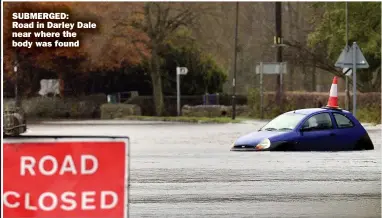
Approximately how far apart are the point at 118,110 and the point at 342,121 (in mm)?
35680

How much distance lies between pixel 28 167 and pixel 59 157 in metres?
0.21

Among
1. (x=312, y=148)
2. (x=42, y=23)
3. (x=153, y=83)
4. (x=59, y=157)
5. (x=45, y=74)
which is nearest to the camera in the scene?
(x=59, y=157)

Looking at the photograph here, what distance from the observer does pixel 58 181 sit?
680 centimetres

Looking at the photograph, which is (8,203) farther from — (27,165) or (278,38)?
(278,38)

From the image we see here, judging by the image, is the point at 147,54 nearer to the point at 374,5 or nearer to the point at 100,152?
the point at 374,5

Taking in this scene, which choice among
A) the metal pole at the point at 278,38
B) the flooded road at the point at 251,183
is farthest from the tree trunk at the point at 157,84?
the flooded road at the point at 251,183

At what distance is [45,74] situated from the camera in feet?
208

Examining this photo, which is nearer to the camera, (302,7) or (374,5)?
(374,5)

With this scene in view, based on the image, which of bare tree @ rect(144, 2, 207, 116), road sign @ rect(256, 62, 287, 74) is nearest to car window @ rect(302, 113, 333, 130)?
road sign @ rect(256, 62, 287, 74)

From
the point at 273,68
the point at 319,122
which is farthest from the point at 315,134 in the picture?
the point at 273,68

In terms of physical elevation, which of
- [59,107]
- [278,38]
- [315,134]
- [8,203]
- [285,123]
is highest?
[278,38]

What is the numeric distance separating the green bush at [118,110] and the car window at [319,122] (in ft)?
114

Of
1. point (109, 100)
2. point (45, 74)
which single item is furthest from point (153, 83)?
point (45, 74)

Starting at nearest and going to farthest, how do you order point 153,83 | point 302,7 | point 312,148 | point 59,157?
point 59,157, point 312,148, point 153,83, point 302,7
